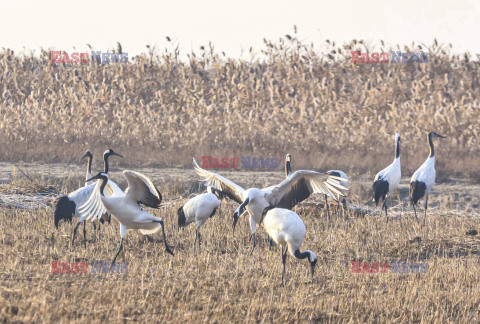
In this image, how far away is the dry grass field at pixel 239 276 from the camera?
489 centimetres

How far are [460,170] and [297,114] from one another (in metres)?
5.62

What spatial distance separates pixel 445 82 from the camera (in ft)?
66.2

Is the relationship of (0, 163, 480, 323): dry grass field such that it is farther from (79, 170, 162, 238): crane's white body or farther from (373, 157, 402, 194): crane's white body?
(373, 157, 402, 194): crane's white body

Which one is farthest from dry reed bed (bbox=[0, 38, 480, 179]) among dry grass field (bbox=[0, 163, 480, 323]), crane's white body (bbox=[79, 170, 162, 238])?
crane's white body (bbox=[79, 170, 162, 238])

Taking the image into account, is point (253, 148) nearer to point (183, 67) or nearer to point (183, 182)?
point (183, 182)

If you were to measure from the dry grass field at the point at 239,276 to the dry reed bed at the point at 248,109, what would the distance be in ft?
19.0

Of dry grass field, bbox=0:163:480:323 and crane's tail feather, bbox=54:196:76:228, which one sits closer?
dry grass field, bbox=0:163:480:323

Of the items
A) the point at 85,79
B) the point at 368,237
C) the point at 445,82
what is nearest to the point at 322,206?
the point at 368,237

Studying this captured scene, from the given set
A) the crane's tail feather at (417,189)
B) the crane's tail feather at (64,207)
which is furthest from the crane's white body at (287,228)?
the crane's tail feather at (417,189)

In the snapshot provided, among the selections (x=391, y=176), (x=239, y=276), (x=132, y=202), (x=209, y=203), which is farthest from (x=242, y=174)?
(x=239, y=276)

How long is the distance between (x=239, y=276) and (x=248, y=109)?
1379 cm

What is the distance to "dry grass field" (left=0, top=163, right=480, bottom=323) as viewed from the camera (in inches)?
193

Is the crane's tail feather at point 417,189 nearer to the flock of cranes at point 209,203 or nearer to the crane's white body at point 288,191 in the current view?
the flock of cranes at point 209,203

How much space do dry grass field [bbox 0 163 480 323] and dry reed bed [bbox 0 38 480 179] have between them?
5.78 metres
